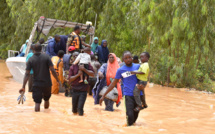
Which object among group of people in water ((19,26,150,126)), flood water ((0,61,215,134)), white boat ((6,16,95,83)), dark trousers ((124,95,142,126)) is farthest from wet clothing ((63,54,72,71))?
dark trousers ((124,95,142,126))

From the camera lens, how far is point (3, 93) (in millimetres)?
10820

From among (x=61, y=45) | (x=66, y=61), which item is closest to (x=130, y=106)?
(x=66, y=61)

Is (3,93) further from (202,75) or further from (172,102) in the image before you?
(202,75)

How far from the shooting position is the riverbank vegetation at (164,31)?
13.2 metres

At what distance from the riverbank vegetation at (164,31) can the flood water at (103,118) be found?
325cm

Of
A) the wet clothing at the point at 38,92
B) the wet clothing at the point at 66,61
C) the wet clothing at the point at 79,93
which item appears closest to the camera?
the wet clothing at the point at 79,93

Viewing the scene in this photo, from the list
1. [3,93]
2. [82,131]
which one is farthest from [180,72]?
[82,131]

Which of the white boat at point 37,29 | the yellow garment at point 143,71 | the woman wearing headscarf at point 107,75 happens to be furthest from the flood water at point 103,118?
the white boat at point 37,29

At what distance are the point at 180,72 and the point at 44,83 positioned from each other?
838cm

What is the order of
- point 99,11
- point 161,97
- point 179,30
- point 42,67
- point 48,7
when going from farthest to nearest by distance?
point 48,7
point 99,11
point 179,30
point 161,97
point 42,67

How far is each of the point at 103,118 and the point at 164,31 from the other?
811 cm

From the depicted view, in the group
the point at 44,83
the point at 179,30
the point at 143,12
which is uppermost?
the point at 143,12

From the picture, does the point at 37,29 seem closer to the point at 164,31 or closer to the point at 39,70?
the point at 164,31

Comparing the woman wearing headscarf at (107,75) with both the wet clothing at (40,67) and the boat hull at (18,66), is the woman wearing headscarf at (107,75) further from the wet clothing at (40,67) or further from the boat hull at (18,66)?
the boat hull at (18,66)
